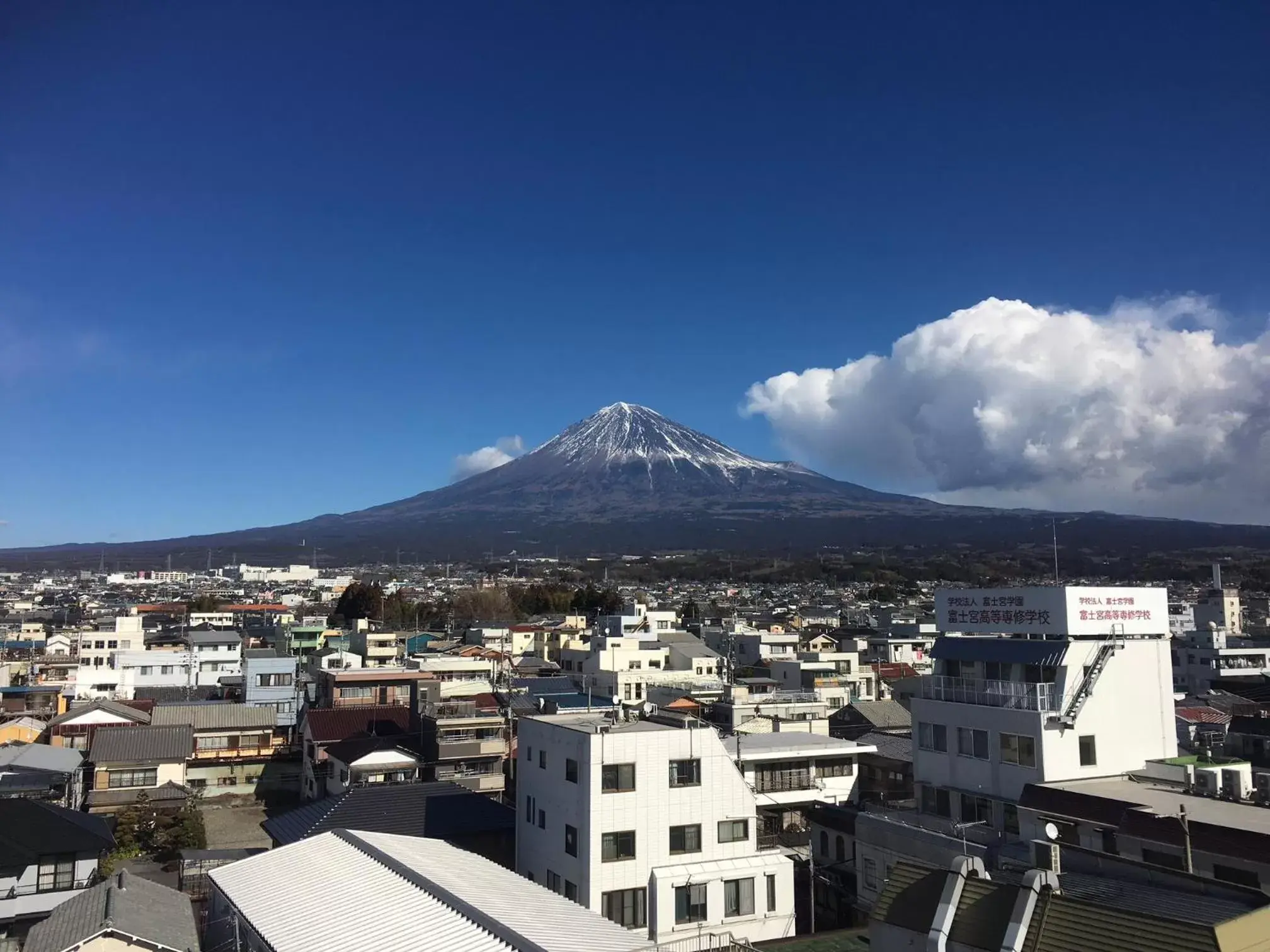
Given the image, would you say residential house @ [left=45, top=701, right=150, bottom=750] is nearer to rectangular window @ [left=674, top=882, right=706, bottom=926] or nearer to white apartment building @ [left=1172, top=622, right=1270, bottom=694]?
rectangular window @ [left=674, top=882, right=706, bottom=926]

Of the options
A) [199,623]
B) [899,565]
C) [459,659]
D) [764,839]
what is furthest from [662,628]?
[899,565]

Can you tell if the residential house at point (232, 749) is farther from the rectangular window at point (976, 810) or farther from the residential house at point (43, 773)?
the rectangular window at point (976, 810)

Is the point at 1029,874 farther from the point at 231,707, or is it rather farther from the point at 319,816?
the point at 231,707

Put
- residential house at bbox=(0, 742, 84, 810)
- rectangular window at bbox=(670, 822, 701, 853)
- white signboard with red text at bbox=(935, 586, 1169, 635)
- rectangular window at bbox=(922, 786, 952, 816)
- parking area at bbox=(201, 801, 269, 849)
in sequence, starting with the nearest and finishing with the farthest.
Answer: rectangular window at bbox=(670, 822, 701, 853) → white signboard with red text at bbox=(935, 586, 1169, 635) → rectangular window at bbox=(922, 786, 952, 816) → residential house at bbox=(0, 742, 84, 810) → parking area at bbox=(201, 801, 269, 849)

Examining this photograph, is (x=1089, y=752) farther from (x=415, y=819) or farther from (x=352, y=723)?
(x=352, y=723)

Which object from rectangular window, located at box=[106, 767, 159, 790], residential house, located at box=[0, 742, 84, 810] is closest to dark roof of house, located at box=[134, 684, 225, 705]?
rectangular window, located at box=[106, 767, 159, 790]
